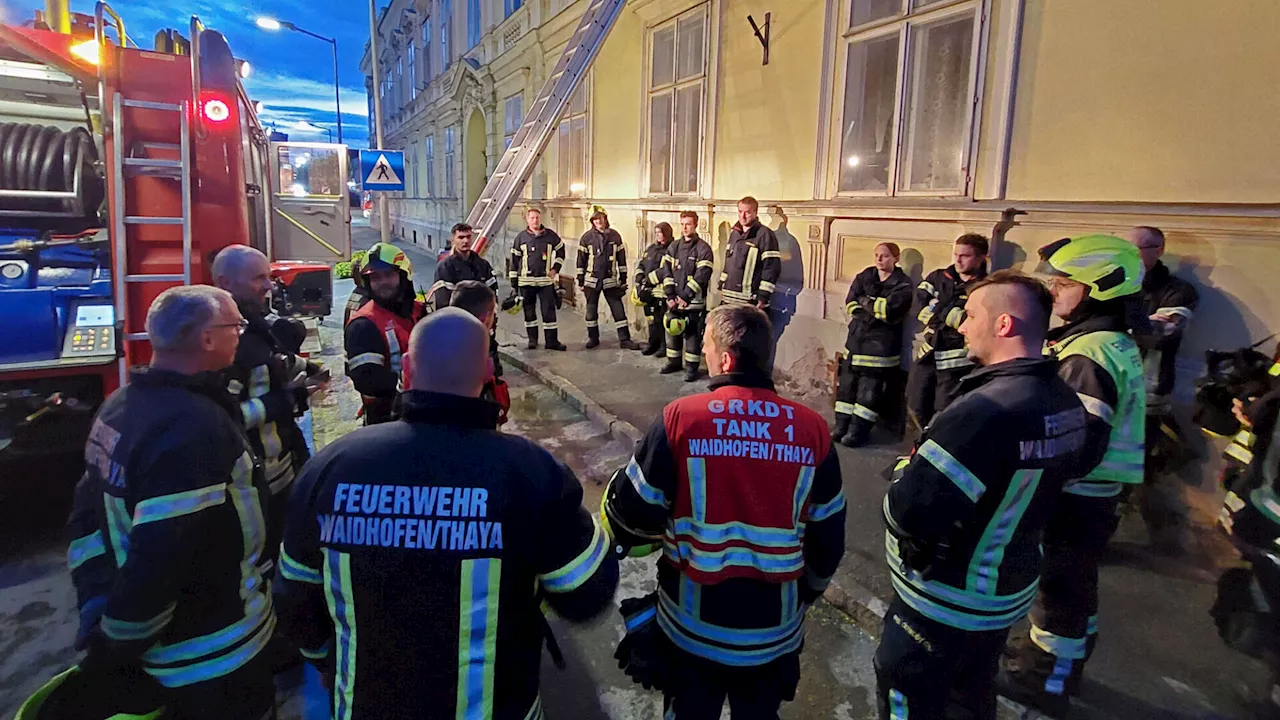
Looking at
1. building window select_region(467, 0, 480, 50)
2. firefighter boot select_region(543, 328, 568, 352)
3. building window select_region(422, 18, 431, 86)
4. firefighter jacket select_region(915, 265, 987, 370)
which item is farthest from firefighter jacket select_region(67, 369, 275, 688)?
building window select_region(422, 18, 431, 86)

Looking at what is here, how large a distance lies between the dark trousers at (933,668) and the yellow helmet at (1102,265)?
4.29 ft

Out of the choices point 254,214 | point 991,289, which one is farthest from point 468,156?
point 991,289

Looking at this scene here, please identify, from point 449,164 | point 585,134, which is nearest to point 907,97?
point 585,134

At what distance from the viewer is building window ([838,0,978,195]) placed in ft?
18.4

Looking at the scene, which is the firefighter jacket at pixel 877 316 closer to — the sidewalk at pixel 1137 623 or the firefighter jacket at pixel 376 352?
the sidewalk at pixel 1137 623

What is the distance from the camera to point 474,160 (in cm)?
2023

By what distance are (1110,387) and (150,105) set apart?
5.27 metres

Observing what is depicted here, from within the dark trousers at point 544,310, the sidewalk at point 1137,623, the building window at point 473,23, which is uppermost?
the building window at point 473,23

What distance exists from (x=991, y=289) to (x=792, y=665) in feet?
4.29

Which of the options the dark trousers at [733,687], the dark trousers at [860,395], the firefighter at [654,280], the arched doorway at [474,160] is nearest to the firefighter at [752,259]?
the firefighter at [654,280]

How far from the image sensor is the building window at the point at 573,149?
1227 cm

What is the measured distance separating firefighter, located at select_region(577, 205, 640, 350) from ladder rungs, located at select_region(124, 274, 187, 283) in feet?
18.3

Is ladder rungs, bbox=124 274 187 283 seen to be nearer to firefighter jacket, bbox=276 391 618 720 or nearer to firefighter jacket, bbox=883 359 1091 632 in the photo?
firefighter jacket, bbox=276 391 618 720

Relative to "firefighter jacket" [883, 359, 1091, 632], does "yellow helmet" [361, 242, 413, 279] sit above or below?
above
